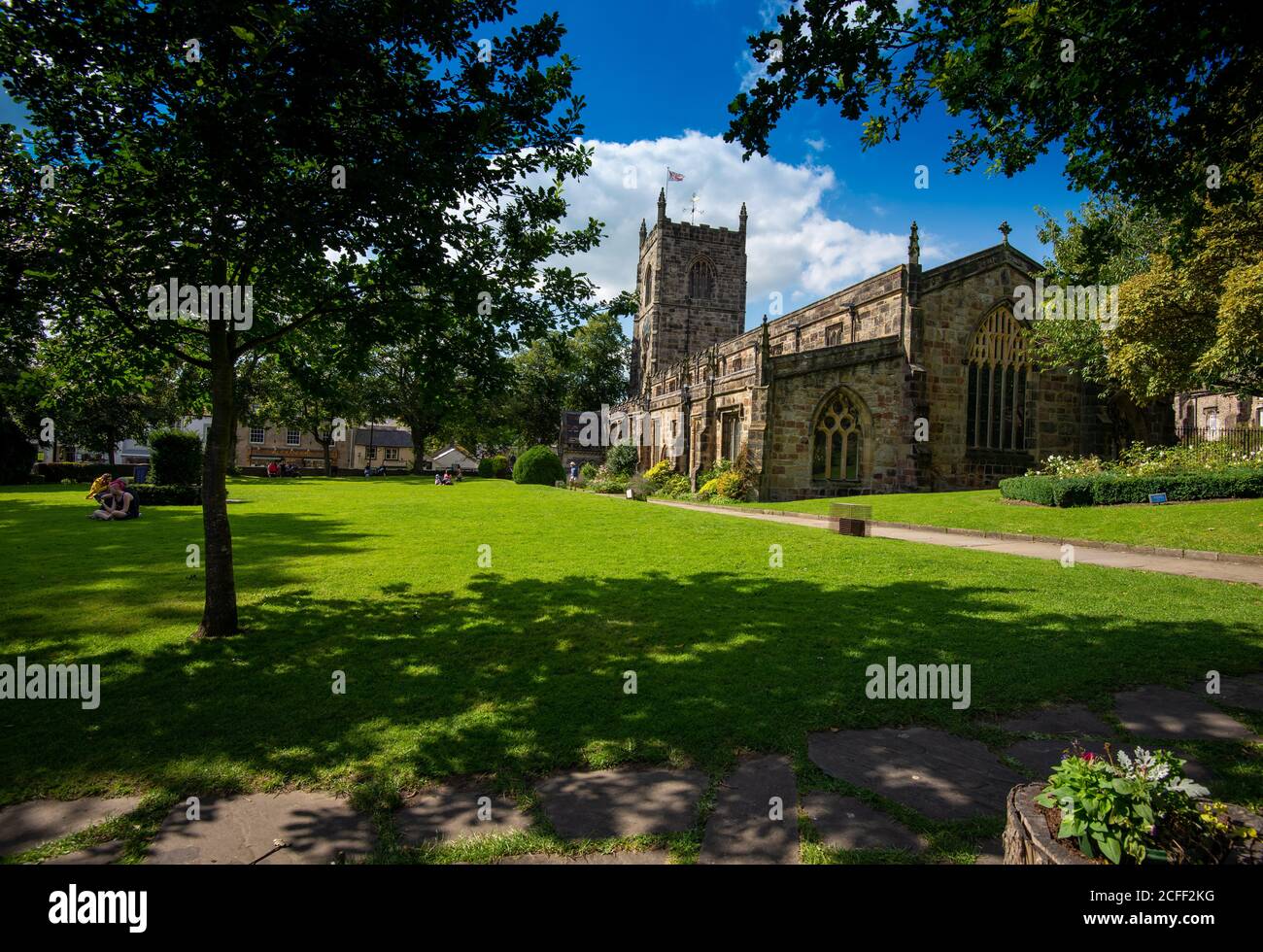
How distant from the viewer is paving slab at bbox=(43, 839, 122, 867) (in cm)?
299

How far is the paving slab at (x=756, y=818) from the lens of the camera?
9.77 feet

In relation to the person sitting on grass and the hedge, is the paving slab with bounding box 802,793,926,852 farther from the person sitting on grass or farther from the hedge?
the hedge

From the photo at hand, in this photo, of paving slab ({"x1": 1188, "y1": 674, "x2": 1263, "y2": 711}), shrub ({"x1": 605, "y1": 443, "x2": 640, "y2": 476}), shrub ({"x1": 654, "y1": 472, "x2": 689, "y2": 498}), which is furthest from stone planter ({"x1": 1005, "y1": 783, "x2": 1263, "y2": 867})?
shrub ({"x1": 605, "y1": 443, "x2": 640, "y2": 476})

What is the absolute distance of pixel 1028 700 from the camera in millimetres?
4859

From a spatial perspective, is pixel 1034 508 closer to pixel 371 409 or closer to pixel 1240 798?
pixel 1240 798

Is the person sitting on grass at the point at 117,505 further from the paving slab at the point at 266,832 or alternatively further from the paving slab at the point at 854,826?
the paving slab at the point at 854,826

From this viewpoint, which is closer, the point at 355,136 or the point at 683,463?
the point at 355,136

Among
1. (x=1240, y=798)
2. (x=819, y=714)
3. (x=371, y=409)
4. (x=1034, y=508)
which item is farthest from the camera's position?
(x=371, y=409)

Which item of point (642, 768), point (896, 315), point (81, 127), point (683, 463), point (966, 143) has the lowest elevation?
point (642, 768)

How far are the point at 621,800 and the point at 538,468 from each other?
3051 centimetres

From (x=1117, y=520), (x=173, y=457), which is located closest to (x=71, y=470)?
(x=173, y=457)

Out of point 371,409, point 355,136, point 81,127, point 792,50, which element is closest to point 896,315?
point 792,50

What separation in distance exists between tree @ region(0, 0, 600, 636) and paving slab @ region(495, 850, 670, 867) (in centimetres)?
513

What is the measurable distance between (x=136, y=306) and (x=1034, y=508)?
21198 mm
